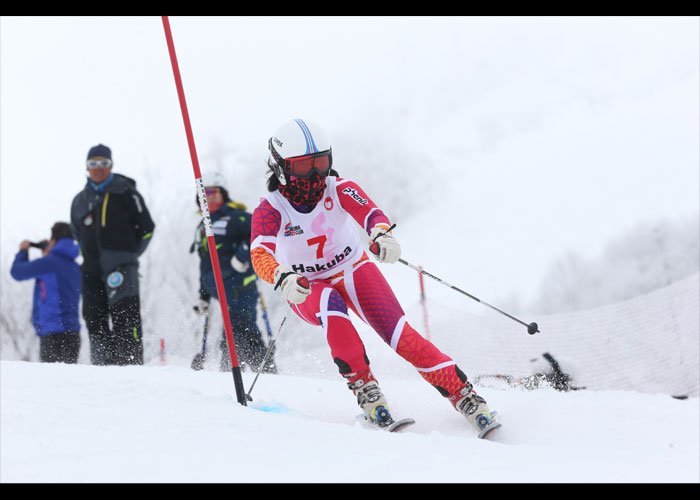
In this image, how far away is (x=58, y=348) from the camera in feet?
19.0

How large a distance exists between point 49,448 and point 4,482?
1.12 ft

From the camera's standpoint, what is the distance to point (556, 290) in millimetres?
55844

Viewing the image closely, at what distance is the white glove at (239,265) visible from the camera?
5.93 meters

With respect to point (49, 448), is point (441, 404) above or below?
below

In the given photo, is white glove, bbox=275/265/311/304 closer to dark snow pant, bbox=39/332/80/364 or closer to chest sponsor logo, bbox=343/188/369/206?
chest sponsor logo, bbox=343/188/369/206

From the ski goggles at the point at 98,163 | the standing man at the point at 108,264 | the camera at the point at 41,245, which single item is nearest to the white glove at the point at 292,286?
the standing man at the point at 108,264

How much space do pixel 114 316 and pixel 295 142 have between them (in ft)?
8.74

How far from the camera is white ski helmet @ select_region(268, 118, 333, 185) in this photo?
3.71 metres

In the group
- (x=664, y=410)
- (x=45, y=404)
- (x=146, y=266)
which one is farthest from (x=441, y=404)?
(x=146, y=266)

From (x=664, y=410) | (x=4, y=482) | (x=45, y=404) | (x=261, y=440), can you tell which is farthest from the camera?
(x=664, y=410)

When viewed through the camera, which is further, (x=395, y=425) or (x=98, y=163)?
(x=98, y=163)

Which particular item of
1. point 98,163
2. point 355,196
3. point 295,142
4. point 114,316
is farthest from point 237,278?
point 295,142

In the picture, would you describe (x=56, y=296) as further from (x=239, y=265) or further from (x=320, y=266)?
(x=320, y=266)

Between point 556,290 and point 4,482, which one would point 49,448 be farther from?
point 556,290
